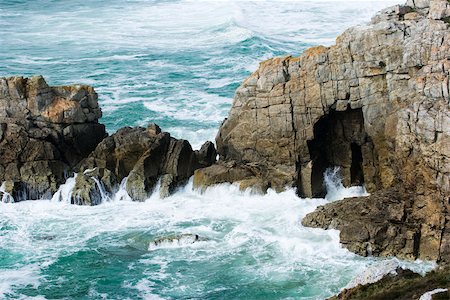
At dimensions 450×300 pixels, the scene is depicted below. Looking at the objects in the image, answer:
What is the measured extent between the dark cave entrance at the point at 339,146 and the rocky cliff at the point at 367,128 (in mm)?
60

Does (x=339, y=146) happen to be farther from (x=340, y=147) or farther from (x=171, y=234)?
(x=171, y=234)

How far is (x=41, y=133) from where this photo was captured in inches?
1897

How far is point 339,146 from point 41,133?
17.9m

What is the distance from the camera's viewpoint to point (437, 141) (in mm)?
37281

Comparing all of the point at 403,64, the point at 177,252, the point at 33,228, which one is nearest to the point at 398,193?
the point at 403,64

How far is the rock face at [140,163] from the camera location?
46.9 m

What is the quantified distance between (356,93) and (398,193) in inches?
251

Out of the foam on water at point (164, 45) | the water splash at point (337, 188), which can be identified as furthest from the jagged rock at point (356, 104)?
the foam on water at point (164, 45)

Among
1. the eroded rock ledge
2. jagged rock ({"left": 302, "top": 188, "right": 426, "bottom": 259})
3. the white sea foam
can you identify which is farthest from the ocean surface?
the white sea foam

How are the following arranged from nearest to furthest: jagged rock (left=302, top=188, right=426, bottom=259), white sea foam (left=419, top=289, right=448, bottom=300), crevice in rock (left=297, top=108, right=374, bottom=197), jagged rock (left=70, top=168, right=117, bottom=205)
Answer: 1. white sea foam (left=419, top=289, right=448, bottom=300)
2. jagged rock (left=302, top=188, right=426, bottom=259)
3. crevice in rock (left=297, top=108, right=374, bottom=197)
4. jagged rock (left=70, top=168, right=117, bottom=205)

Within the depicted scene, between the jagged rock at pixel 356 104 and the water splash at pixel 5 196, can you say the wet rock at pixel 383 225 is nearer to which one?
the jagged rock at pixel 356 104

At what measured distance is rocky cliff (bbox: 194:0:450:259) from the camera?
124 feet

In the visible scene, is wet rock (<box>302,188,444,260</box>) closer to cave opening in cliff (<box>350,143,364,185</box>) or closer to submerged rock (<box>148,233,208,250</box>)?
cave opening in cliff (<box>350,143,364,185</box>)

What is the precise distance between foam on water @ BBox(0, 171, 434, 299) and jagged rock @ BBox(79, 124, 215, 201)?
823 mm
